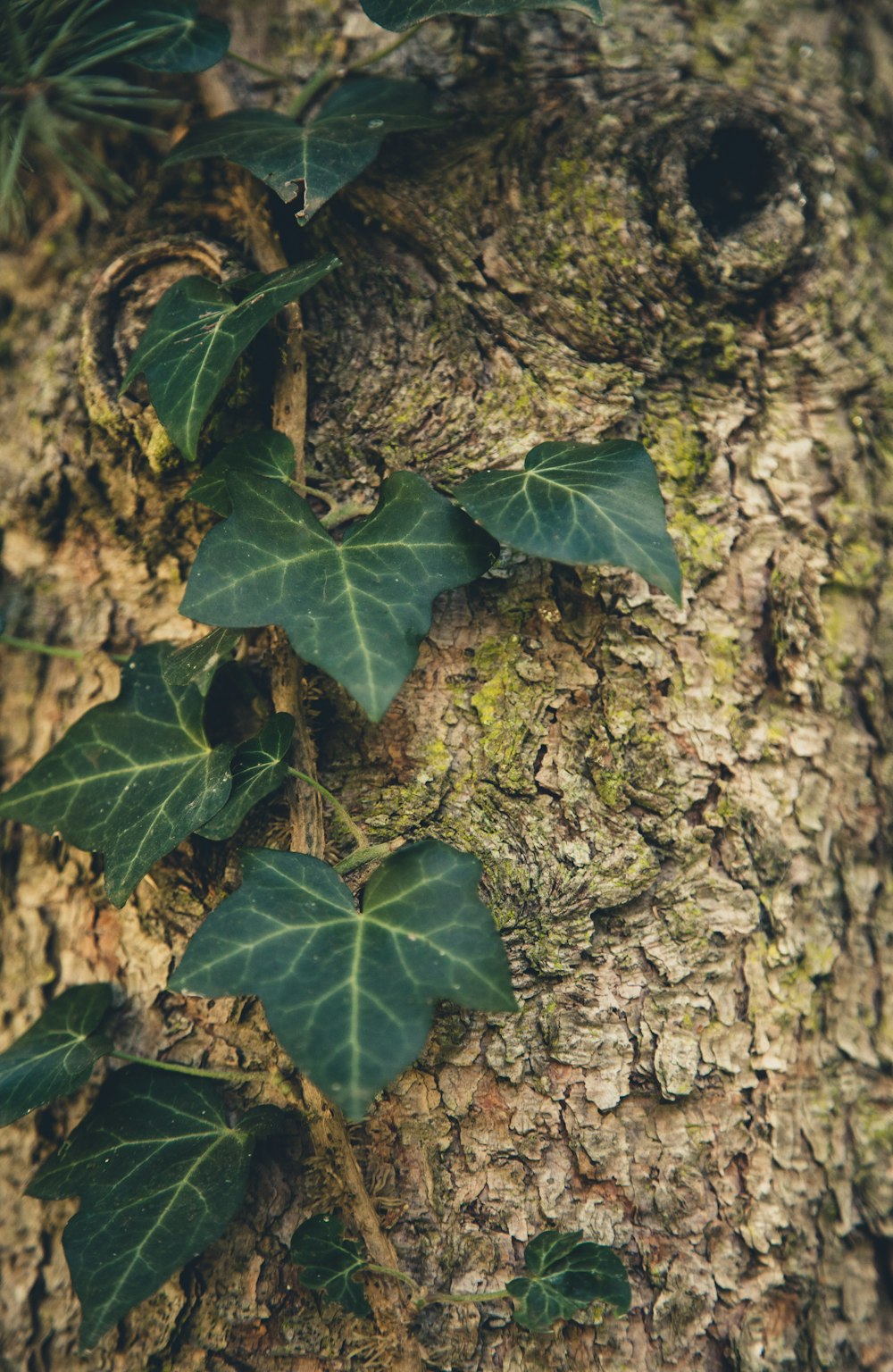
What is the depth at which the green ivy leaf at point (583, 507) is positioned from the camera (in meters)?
0.85

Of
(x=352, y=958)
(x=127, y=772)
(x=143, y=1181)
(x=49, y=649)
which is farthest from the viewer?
(x=49, y=649)

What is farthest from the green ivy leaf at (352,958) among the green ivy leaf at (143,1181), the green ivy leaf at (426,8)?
the green ivy leaf at (426,8)

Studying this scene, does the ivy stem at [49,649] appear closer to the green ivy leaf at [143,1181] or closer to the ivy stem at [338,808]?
the ivy stem at [338,808]

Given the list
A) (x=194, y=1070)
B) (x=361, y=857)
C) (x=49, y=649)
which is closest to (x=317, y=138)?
(x=49, y=649)

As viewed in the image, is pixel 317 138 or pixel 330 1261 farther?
pixel 317 138

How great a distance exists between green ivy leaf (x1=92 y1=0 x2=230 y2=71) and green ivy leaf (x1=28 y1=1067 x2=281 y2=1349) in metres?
1.14

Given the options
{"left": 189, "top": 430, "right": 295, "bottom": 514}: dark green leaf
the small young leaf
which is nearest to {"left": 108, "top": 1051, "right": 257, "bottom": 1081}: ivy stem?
the small young leaf

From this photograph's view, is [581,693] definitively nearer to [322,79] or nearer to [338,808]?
[338,808]

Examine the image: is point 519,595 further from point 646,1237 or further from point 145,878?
point 646,1237

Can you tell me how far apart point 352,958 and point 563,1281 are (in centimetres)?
39

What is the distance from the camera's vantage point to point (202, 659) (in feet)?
3.09

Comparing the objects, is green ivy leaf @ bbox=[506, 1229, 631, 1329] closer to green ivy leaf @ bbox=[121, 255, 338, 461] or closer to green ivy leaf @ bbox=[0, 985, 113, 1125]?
green ivy leaf @ bbox=[0, 985, 113, 1125]

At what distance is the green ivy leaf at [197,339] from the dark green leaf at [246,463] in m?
0.04

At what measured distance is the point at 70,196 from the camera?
1.24 m
